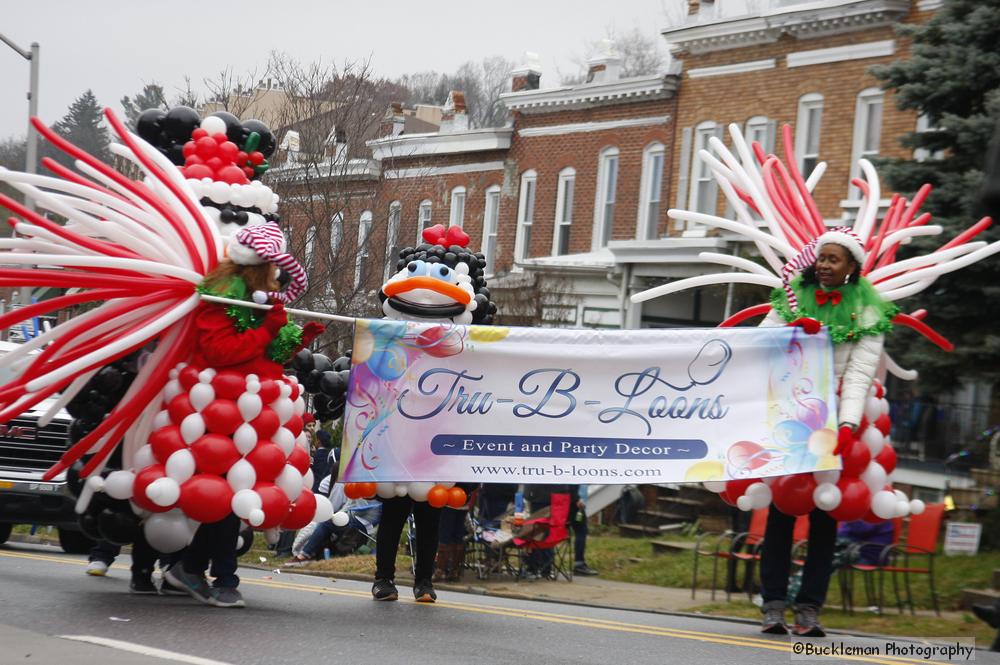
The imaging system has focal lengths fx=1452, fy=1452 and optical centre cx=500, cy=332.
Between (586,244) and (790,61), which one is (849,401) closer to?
(790,61)

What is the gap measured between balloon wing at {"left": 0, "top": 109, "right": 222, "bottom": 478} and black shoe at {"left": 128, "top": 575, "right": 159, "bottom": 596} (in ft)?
3.63

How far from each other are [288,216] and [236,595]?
14204 millimetres

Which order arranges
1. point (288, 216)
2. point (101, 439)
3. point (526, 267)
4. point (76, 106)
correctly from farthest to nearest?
point (76, 106), point (526, 267), point (288, 216), point (101, 439)

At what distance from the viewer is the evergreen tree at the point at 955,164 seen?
15500 millimetres

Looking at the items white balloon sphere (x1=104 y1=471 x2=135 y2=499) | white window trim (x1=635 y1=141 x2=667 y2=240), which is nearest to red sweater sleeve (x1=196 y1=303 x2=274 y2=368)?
white balloon sphere (x1=104 y1=471 x2=135 y2=499)

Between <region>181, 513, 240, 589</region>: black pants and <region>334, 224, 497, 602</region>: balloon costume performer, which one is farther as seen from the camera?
<region>334, 224, 497, 602</region>: balloon costume performer

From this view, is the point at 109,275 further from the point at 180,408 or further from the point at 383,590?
the point at 383,590

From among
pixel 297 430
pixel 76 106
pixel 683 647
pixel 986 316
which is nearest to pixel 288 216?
pixel 986 316

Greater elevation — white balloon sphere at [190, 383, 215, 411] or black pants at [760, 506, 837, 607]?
white balloon sphere at [190, 383, 215, 411]

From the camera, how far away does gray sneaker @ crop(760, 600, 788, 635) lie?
9.07 meters

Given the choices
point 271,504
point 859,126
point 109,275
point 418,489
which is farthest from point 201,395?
point 859,126

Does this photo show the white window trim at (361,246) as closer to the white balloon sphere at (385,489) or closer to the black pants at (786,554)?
the white balloon sphere at (385,489)

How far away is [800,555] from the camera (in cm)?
1425

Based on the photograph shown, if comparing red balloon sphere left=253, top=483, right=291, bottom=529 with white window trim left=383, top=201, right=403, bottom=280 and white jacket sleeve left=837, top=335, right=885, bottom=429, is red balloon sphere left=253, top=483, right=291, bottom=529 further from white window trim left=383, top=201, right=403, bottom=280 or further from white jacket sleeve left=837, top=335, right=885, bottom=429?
white window trim left=383, top=201, right=403, bottom=280
